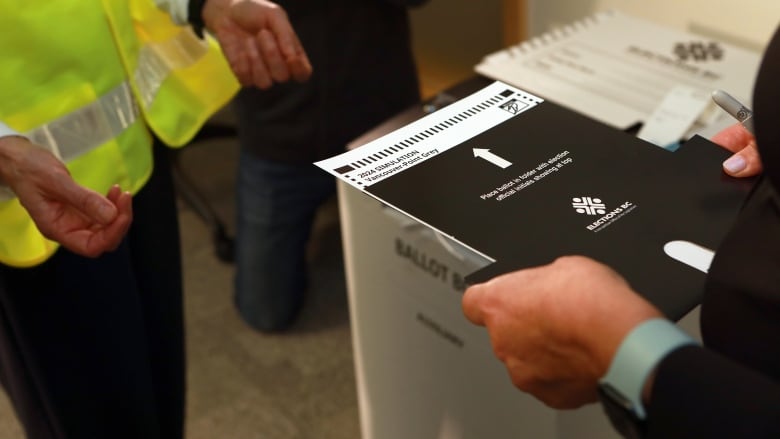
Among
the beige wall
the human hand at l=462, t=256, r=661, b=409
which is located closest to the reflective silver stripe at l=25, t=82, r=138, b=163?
the human hand at l=462, t=256, r=661, b=409

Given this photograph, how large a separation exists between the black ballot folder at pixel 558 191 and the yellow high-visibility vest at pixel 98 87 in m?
0.33

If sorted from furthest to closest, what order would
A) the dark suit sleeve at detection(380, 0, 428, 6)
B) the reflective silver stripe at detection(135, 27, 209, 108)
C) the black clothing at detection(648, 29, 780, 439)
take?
1. the dark suit sleeve at detection(380, 0, 428, 6)
2. the reflective silver stripe at detection(135, 27, 209, 108)
3. the black clothing at detection(648, 29, 780, 439)

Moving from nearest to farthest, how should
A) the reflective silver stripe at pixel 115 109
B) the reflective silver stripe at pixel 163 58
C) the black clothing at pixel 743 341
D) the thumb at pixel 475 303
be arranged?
the black clothing at pixel 743 341 < the thumb at pixel 475 303 < the reflective silver stripe at pixel 115 109 < the reflective silver stripe at pixel 163 58

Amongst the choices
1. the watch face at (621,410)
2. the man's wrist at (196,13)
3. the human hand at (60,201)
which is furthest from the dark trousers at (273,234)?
the watch face at (621,410)

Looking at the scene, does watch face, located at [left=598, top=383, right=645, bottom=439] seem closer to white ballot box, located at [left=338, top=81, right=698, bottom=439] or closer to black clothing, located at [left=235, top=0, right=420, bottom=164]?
white ballot box, located at [left=338, top=81, right=698, bottom=439]

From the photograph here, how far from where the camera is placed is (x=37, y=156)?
846mm

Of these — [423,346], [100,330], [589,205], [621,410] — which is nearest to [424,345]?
[423,346]

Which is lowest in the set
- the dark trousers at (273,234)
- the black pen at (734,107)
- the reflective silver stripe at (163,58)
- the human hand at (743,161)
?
the dark trousers at (273,234)

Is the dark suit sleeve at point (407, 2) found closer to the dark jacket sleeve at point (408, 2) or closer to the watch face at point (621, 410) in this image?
the dark jacket sleeve at point (408, 2)

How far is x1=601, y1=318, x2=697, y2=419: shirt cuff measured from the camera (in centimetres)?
62

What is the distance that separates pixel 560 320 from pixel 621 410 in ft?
0.25

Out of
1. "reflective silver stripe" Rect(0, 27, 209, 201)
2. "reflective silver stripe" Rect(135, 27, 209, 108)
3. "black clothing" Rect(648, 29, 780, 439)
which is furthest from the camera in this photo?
"reflective silver stripe" Rect(135, 27, 209, 108)

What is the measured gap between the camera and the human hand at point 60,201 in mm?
842

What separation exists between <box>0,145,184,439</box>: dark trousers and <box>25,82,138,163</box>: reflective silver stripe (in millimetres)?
113
